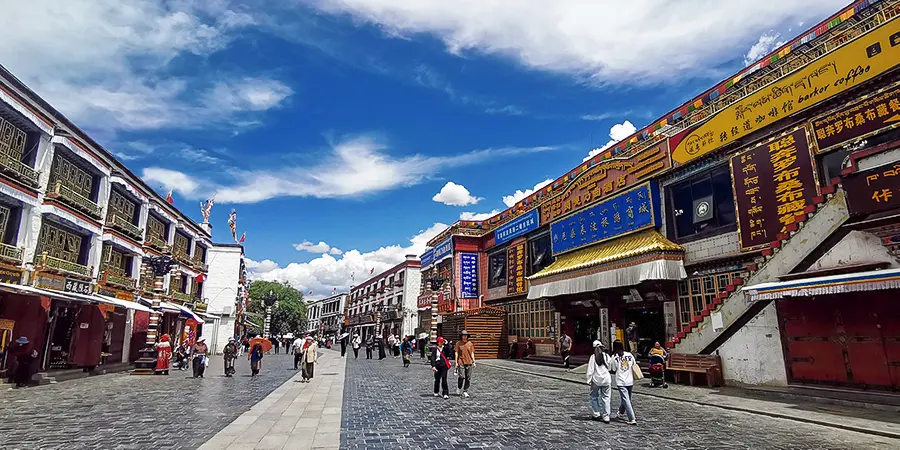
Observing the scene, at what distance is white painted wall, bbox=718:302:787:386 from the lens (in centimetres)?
1240

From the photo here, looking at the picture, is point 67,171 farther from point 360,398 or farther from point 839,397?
point 839,397

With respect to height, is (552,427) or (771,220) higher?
(771,220)

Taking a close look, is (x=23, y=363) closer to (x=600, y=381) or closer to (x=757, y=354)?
(x=600, y=381)

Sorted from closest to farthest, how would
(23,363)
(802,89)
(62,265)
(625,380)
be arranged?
1. (625,380)
2. (802,89)
3. (23,363)
4. (62,265)

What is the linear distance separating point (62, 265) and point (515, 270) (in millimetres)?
21755

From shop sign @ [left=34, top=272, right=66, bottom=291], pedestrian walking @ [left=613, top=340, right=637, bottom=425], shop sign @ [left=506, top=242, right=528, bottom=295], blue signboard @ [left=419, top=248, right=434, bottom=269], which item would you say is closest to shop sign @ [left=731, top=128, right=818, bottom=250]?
pedestrian walking @ [left=613, top=340, right=637, bottom=425]

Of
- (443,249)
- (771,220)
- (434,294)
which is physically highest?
(443,249)

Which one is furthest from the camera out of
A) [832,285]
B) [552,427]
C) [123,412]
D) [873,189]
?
[832,285]

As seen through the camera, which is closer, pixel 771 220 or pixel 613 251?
pixel 771 220

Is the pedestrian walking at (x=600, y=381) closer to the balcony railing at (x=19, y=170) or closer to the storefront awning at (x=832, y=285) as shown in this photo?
the storefront awning at (x=832, y=285)

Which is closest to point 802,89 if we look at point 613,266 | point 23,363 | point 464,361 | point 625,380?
point 613,266

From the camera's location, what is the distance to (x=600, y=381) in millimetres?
9047

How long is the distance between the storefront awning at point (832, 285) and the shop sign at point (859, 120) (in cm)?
395

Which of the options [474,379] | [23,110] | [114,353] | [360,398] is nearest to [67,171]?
[23,110]
